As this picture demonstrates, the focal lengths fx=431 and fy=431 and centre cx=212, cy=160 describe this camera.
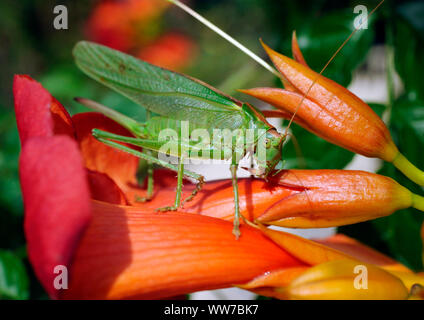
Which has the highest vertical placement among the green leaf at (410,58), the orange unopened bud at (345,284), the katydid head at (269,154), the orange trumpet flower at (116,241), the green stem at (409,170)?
the green leaf at (410,58)

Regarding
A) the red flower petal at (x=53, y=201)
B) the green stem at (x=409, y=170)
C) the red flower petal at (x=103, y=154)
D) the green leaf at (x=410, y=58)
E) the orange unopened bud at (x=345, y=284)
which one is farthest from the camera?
the green leaf at (x=410, y=58)

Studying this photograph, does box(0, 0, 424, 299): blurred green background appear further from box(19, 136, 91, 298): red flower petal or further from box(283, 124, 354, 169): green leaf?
box(19, 136, 91, 298): red flower petal

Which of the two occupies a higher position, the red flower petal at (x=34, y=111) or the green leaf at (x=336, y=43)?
the green leaf at (x=336, y=43)

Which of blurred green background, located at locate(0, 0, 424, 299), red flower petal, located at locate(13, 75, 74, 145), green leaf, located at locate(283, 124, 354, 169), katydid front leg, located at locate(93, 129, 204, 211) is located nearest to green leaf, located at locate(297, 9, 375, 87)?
blurred green background, located at locate(0, 0, 424, 299)

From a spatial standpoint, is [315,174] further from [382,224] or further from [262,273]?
[382,224]

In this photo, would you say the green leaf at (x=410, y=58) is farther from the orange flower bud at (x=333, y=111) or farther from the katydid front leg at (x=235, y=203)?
the katydid front leg at (x=235, y=203)

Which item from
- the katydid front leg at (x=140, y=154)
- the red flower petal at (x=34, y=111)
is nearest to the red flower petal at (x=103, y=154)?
the katydid front leg at (x=140, y=154)
